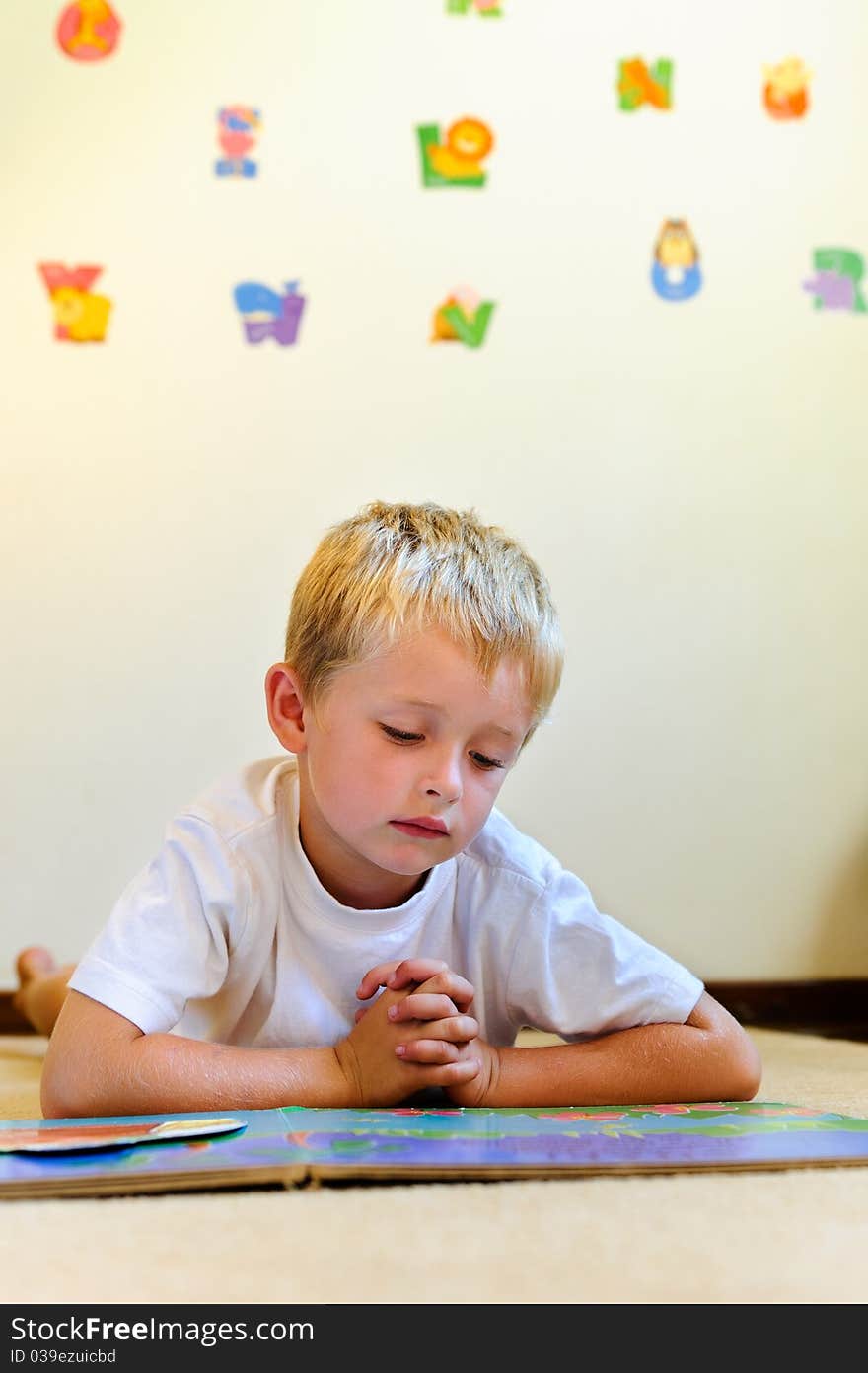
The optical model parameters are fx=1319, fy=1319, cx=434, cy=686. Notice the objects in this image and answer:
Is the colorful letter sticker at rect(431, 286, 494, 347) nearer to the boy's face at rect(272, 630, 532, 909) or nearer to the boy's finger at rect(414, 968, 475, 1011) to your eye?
the boy's face at rect(272, 630, 532, 909)

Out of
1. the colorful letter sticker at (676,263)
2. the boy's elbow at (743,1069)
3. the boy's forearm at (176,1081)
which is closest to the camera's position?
the boy's forearm at (176,1081)

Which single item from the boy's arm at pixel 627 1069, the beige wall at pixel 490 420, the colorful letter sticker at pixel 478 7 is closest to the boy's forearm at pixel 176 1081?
the boy's arm at pixel 627 1069

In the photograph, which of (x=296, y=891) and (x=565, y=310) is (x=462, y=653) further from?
(x=565, y=310)

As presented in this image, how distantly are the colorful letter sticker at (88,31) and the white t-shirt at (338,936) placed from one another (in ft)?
4.53

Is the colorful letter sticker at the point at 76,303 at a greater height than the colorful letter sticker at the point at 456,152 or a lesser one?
lesser

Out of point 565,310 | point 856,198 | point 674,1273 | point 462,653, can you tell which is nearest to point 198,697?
point 565,310

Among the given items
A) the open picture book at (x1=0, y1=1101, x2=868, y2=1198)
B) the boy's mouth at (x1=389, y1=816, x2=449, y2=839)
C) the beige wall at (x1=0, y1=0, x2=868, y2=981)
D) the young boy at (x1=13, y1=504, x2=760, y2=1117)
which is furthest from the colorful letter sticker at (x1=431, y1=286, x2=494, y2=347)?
the open picture book at (x1=0, y1=1101, x2=868, y2=1198)

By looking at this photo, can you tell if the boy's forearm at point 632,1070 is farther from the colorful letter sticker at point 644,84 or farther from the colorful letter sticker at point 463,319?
the colorful letter sticker at point 644,84

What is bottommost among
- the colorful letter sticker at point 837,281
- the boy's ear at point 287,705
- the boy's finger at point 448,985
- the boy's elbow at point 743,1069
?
the boy's elbow at point 743,1069

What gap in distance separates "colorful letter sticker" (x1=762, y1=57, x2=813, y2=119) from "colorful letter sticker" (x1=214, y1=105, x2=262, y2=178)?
776mm

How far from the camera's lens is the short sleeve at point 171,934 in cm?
85

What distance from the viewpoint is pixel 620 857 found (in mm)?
1935

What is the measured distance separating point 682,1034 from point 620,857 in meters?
1.00

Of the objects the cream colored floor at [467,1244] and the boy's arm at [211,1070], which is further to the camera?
the boy's arm at [211,1070]
